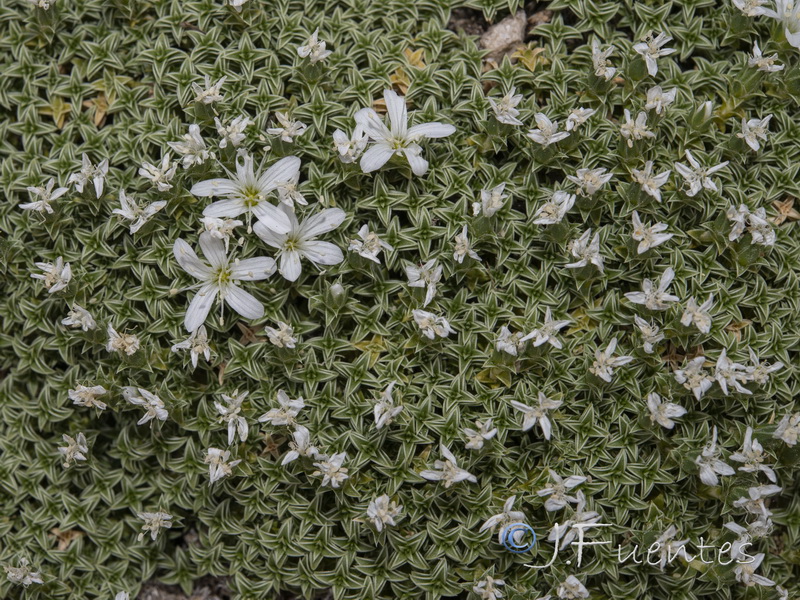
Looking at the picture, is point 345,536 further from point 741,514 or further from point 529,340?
point 741,514

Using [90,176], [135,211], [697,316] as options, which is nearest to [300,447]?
[135,211]

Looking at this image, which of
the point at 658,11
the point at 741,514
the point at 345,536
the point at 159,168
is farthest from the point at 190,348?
A: the point at 658,11

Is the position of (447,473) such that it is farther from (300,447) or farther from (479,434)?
(300,447)

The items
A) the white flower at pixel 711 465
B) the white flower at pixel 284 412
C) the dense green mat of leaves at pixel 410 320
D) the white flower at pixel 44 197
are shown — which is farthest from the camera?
the white flower at pixel 44 197

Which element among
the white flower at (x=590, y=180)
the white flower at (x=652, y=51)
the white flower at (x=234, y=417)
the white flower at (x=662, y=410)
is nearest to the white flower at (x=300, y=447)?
the white flower at (x=234, y=417)

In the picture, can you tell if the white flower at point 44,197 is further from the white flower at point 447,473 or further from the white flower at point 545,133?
the white flower at point 545,133

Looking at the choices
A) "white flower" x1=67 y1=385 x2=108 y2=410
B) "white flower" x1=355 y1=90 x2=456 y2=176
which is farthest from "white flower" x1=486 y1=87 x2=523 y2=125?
"white flower" x1=67 y1=385 x2=108 y2=410
